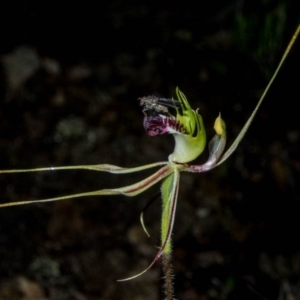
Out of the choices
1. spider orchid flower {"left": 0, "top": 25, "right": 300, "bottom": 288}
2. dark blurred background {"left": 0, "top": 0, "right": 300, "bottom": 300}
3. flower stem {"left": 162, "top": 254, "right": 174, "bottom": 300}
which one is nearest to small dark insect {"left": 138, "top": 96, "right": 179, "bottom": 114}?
spider orchid flower {"left": 0, "top": 25, "right": 300, "bottom": 288}

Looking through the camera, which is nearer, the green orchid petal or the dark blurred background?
the green orchid petal

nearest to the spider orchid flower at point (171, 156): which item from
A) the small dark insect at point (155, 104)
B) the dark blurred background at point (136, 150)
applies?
the small dark insect at point (155, 104)

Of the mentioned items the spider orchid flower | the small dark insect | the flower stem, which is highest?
the small dark insect

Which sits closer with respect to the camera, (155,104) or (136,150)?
(155,104)

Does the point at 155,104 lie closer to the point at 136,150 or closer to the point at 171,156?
the point at 171,156

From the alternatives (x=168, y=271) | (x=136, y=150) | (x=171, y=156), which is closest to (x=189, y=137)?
(x=171, y=156)

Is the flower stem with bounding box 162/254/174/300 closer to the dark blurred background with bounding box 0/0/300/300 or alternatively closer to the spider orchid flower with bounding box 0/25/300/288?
the spider orchid flower with bounding box 0/25/300/288

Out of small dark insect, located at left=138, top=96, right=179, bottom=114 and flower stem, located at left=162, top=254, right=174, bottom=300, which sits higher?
small dark insect, located at left=138, top=96, right=179, bottom=114

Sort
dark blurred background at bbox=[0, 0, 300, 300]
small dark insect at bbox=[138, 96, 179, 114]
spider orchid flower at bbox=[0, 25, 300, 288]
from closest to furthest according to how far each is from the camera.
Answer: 1. spider orchid flower at bbox=[0, 25, 300, 288]
2. small dark insect at bbox=[138, 96, 179, 114]
3. dark blurred background at bbox=[0, 0, 300, 300]
